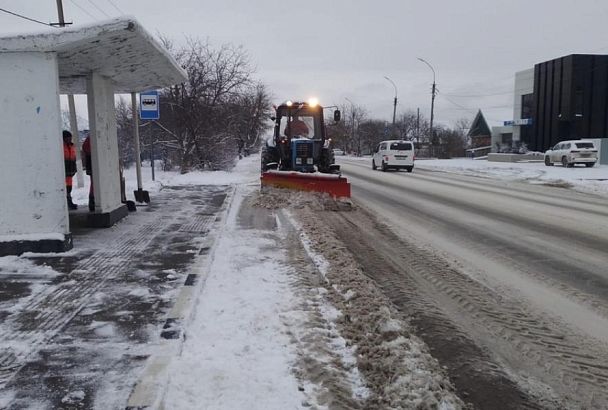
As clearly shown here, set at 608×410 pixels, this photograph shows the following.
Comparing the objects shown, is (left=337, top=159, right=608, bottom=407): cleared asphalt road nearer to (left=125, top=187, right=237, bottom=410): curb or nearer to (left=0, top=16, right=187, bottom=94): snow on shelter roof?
(left=125, top=187, right=237, bottom=410): curb

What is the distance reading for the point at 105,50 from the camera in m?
7.29

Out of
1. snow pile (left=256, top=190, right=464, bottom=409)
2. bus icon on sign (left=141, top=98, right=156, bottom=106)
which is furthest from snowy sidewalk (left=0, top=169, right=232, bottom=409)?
bus icon on sign (left=141, top=98, right=156, bottom=106)

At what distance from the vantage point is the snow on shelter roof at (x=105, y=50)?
6.43 metres

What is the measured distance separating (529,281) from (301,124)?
12043 mm

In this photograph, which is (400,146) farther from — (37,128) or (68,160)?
(37,128)

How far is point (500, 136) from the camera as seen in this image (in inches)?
2537

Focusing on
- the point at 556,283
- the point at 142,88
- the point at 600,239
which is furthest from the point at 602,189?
the point at 142,88

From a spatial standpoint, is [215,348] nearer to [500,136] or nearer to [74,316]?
[74,316]

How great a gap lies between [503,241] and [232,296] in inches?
205

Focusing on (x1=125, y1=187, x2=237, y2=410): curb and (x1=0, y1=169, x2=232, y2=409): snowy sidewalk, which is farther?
(x1=0, y1=169, x2=232, y2=409): snowy sidewalk

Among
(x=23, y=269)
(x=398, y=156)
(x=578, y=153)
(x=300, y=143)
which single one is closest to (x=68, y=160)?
(x=23, y=269)

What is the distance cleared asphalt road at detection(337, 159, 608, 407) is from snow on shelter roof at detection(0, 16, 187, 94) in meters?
4.68

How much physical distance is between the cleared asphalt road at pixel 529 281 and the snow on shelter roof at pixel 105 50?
468cm

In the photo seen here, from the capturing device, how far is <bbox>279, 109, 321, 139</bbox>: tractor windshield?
17.1 meters
